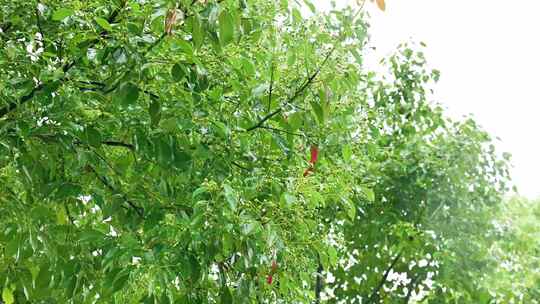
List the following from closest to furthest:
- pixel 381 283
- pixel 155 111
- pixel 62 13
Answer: pixel 62 13 → pixel 155 111 → pixel 381 283

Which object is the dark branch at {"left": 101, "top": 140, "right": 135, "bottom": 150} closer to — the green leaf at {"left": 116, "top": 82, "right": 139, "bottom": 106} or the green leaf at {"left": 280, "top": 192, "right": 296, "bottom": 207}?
the green leaf at {"left": 116, "top": 82, "right": 139, "bottom": 106}

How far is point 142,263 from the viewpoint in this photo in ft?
4.81

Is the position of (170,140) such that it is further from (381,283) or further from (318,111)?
(381,283)

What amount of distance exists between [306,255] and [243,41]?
0.51m

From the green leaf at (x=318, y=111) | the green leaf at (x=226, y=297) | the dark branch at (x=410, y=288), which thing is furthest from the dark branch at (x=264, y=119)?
the dark branch at (x=410, y=288)

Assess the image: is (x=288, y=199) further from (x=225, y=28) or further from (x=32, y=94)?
(x=32, y=94)

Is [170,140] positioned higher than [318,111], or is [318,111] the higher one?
[318,111]

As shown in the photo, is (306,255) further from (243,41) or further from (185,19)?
(185,19)

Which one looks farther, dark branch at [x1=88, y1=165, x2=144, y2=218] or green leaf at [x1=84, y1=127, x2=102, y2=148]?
dark branch at [x1=88, y1=165, x2=144, y2=218]

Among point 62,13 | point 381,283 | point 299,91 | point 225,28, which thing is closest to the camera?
point 225,28

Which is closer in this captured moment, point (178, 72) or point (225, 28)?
point (225, 28)

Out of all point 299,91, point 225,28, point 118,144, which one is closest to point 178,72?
point 225,28

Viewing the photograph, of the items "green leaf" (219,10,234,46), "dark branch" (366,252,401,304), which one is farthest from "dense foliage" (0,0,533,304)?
"dark branch" (366,252,401,304)

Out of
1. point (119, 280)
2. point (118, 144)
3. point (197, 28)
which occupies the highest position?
point (197, 28)
